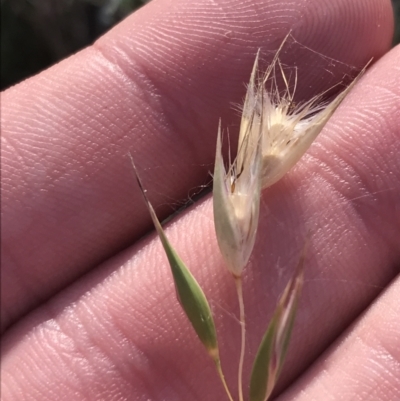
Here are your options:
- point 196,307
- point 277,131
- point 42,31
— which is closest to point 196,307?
point 196,307

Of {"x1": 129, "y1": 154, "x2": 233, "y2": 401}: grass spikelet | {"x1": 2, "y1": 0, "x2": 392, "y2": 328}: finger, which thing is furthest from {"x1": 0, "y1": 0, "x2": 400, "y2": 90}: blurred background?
{"x1": 129, "y1": 154, "x2": 233, "y2": 401}: grass spikelet

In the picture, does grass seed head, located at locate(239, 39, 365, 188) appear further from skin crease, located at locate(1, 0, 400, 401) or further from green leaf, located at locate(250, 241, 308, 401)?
green leaf, located at locate(250, 241, 308, 401)

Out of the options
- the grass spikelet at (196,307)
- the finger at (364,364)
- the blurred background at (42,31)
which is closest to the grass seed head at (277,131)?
the grass spikelet at (196,307)

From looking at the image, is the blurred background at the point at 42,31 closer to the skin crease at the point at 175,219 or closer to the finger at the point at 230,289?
the skin crease at the point at 175,219

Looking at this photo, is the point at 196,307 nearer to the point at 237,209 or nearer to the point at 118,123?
the point at 237,209

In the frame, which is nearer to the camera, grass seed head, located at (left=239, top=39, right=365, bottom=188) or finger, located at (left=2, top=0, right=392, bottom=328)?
grass seed head, located at (left=239, top=39, right=365, bottom=188)

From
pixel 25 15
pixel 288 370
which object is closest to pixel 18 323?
pixel 288 370
